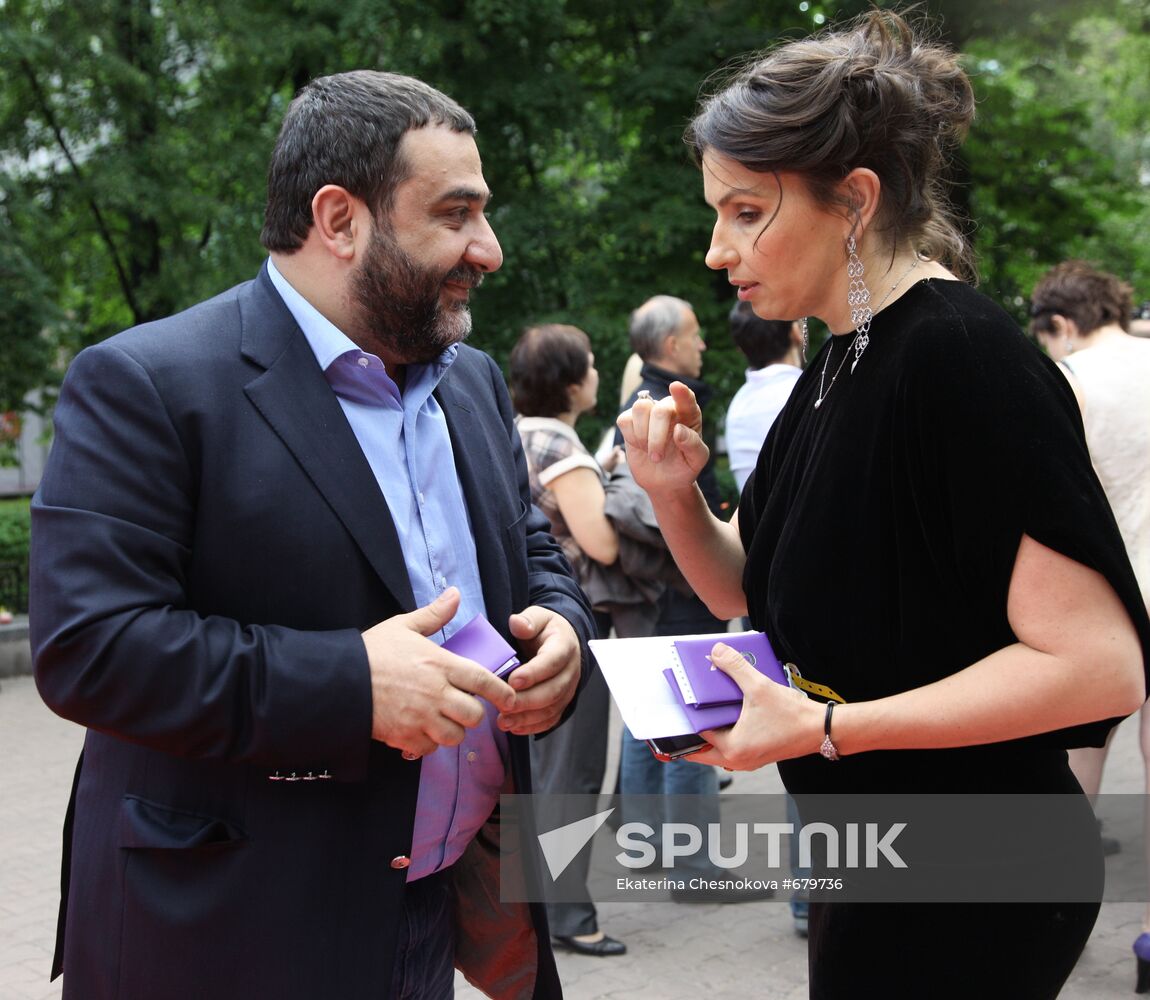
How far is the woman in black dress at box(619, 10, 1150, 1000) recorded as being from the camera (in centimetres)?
182

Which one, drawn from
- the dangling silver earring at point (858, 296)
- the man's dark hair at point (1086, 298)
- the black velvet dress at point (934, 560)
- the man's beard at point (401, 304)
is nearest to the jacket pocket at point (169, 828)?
the man's beard at point (401, 304)

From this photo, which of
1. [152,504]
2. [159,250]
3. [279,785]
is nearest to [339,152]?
[152,504]

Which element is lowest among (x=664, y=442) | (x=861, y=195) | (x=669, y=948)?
(x=669, y=948)

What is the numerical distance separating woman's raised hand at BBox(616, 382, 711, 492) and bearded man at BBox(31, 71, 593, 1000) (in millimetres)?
295

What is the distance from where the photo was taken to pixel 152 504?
188 cm

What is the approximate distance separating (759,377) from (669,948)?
2300 millimetres

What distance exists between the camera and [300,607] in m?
2.00

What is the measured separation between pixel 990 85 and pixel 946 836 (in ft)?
51.9

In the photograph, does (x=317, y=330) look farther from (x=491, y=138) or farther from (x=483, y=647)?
(x=491, y=138)

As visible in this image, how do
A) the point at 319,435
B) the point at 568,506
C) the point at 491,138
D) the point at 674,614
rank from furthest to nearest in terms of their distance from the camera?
1. the point at 491,138
2. the point at 674,614
3. the point at 568,506
4. the point at 319,435

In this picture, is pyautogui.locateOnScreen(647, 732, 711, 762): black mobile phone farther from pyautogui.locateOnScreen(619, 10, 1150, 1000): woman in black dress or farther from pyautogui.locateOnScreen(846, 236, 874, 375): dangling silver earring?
pyautogui.locateOnScreen(846, 236, 874, 375): dangling silver earring

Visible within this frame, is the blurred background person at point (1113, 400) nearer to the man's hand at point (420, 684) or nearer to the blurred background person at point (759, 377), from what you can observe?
the blurred background person at point (759, 377)

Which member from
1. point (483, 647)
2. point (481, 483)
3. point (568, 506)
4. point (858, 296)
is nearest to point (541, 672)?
point (483, 647)

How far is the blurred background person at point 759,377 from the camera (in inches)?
199
